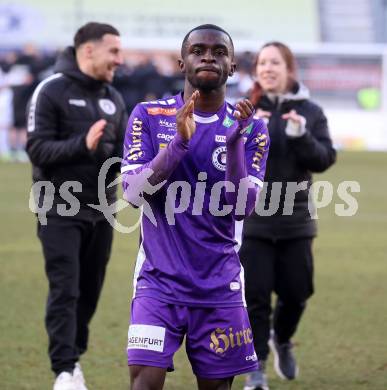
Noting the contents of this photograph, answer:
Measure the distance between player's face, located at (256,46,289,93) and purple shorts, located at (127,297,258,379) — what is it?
2709 mm

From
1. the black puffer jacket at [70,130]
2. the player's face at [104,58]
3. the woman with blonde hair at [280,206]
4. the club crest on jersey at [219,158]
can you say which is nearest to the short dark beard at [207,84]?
the club crest on jersey at [219,158]

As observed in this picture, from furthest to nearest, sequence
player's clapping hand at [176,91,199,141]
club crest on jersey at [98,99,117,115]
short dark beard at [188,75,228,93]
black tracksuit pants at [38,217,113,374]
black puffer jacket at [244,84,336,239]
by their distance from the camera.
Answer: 1. club crest on jersey at [98,99,117,115]
2. black puffer jacket at [244,84,336,239]
3. black tracksuit pants at [38,217,113,374]
4. short dark beard at [188,75,228,93]
5. player's clapping hand at [176,91,199,141]

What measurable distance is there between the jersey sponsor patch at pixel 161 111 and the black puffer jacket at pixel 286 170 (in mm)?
2290

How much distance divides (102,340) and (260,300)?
189 centimetres

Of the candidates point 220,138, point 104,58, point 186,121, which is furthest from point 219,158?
point 104,58

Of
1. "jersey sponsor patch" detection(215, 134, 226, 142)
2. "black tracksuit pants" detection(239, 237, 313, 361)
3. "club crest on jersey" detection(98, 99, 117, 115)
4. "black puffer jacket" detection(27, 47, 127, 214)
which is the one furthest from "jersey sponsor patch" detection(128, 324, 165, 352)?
"club crest on jersey" detection(98, 99, 117, 115)

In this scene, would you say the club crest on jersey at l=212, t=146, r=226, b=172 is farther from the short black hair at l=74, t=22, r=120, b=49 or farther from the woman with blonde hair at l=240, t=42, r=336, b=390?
the short black hair at l=74, t=22, r=120, b=49

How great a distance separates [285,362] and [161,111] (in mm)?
3168

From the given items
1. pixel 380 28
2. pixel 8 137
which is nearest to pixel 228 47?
pixel 8 137

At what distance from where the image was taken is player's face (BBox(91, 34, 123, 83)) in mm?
7816

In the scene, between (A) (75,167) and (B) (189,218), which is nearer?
(B) (189,218)

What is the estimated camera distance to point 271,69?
25.5 feet

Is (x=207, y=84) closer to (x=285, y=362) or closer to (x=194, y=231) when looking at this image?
(x=194, y=231)

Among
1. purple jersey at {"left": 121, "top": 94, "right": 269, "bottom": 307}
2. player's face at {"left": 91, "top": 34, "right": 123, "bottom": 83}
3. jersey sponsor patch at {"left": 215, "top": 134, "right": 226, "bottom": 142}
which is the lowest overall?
purple jersey at {"left": 121, "top": 94, "right": 269, "bottom": 307}
